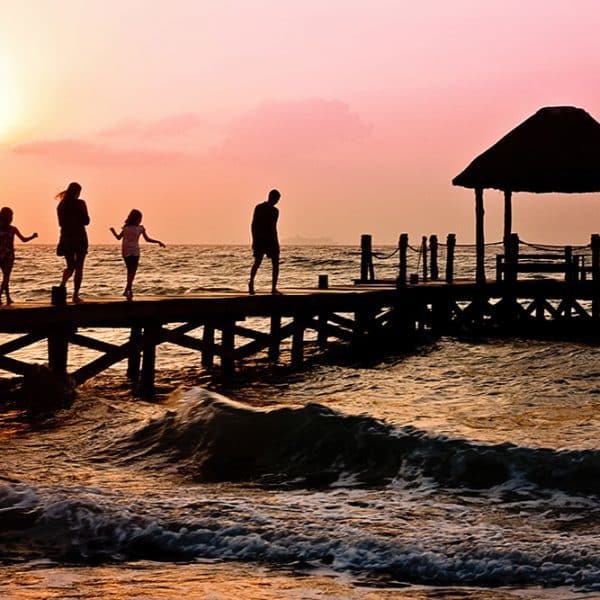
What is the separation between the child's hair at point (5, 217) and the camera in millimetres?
15695

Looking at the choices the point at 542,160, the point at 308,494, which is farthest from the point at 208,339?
the point at 308,494

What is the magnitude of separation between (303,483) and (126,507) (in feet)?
7.61

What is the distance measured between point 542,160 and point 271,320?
8191 mm

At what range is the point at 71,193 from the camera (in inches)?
619

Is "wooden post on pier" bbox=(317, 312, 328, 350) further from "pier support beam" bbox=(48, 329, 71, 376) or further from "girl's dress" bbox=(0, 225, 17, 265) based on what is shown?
"girl's dress" bbox=(0, 225, 17, 265)

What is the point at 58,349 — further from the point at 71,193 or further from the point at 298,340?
the point at 298,340

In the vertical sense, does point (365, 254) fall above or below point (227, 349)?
above

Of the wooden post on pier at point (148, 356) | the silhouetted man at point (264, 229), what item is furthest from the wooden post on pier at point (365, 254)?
the wooden post on pier at point (148, 356)

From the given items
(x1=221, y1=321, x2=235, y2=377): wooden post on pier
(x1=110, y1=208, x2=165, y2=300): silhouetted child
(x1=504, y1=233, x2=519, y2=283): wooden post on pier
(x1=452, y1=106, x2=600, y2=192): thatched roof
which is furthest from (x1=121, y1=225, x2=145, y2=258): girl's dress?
(x1=452, y1=106, x2=600, y2=192): thatched roof

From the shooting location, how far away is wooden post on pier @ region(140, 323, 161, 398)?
18.5 m

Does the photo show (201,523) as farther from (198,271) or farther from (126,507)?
(198,271)

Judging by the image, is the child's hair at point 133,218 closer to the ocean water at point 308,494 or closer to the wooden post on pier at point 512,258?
the ocean water at point 308,494

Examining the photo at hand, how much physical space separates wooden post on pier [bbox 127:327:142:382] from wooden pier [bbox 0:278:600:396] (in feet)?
0.06

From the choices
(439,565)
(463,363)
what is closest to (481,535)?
(439,565)
